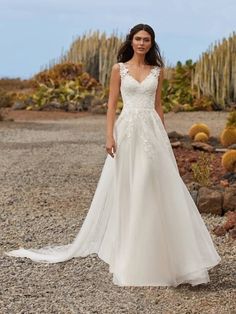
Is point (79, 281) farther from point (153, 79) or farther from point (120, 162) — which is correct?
point (153, 79)

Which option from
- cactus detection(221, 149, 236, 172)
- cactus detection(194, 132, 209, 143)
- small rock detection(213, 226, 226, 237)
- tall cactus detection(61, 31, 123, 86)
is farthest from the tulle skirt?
tall cactus detection(61, 31, 123, 86)

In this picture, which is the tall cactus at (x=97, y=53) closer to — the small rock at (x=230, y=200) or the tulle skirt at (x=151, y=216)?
the small rock at (x=230, y=200)

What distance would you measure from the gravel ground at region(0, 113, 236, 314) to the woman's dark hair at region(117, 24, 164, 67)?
1641 mm

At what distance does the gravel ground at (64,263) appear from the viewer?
5883 mm

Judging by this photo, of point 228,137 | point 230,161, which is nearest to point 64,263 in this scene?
point 230,161

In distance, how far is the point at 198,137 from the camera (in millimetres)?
15750

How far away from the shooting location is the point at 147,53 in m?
6.45

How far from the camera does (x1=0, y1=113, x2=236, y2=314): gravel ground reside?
5.88m

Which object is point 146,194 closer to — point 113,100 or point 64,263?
point 113,100

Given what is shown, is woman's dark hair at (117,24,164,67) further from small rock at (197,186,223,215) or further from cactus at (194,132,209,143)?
cactus at (194,132,209,143)

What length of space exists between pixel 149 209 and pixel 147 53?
3.79ft

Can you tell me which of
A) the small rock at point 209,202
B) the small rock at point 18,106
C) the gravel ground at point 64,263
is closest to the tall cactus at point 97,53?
the small rock at point 18,106

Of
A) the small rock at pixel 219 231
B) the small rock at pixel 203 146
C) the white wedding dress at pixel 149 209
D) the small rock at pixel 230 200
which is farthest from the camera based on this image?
the small rock at pixel 203 146

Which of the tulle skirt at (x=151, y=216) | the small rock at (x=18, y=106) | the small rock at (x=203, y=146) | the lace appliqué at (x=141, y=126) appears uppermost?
the lace appliqué at (x=141, y=126)
